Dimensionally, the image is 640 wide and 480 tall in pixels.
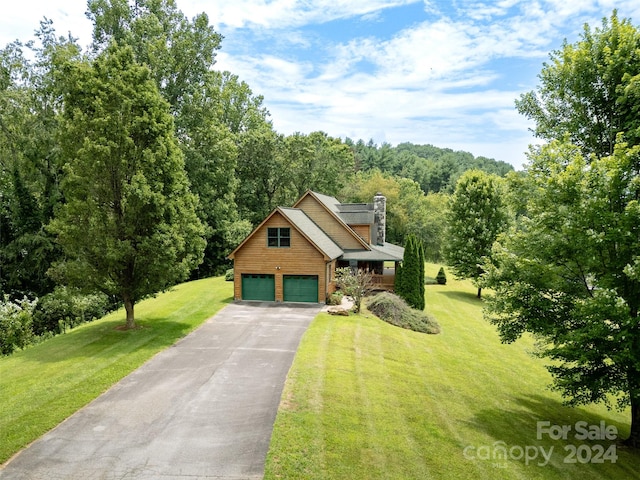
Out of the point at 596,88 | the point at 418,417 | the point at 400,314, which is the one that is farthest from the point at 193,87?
the point at 418,417

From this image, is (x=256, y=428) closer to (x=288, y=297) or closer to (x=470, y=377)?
(x=470, y=377)

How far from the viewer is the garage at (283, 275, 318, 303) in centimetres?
2769

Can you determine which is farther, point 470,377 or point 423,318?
point 423,318

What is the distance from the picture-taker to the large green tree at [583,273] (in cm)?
1109

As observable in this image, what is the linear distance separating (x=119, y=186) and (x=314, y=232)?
600 inches

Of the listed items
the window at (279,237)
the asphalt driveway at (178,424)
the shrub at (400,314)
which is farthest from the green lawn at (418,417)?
the window at (279,237)

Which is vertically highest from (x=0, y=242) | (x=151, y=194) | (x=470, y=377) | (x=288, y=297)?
(x=151, y=194)

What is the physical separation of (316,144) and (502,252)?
148ft

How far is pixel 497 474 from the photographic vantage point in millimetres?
9906

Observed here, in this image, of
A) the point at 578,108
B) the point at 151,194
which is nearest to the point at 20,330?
the point at 151,194

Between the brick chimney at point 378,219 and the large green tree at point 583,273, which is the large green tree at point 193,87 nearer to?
the brick chimney at point 378,219

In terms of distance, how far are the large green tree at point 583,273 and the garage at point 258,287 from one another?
1693 cm

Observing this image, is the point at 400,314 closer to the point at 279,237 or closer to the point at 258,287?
the point at 279,237

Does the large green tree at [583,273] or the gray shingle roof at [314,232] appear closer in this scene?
the large green tree at [583,273]
